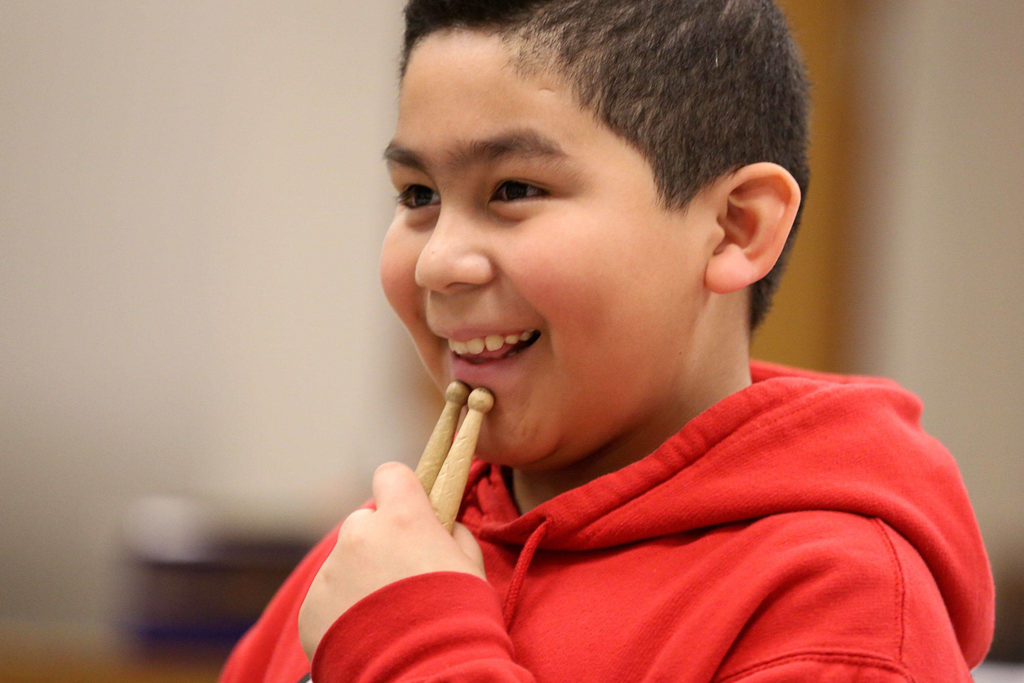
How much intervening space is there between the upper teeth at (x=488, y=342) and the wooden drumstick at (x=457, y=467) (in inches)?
1.0

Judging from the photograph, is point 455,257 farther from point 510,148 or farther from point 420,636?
point 420,636

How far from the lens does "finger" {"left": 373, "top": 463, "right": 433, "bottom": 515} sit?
61 centimetres

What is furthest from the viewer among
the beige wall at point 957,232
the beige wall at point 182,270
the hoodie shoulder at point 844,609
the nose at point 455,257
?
Result: the beige wall at point 957,232

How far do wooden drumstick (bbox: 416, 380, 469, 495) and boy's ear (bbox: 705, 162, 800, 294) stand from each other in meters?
0.16

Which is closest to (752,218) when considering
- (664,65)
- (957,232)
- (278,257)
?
(664,65)

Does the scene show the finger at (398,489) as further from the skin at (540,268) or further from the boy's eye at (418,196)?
the boy's eye at (418,196)

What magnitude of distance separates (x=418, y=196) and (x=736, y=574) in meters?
0.30

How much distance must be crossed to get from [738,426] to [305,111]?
190cm

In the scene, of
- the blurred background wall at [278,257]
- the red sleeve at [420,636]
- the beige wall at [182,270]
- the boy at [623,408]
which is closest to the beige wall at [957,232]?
the blurred background wall at [278,257]

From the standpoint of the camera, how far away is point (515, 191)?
0.62m

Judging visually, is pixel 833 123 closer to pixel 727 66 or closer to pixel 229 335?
pixel 229 335

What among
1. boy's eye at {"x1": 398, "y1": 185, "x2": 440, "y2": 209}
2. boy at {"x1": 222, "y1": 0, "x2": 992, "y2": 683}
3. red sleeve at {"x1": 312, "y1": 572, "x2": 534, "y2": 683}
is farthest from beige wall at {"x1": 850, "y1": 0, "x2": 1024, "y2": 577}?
red sleeve at {"x1": 312, "y1": 572, "x2": 534, "y2": 683}

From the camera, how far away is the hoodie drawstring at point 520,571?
2.01 ft

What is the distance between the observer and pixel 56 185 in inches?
88.4
